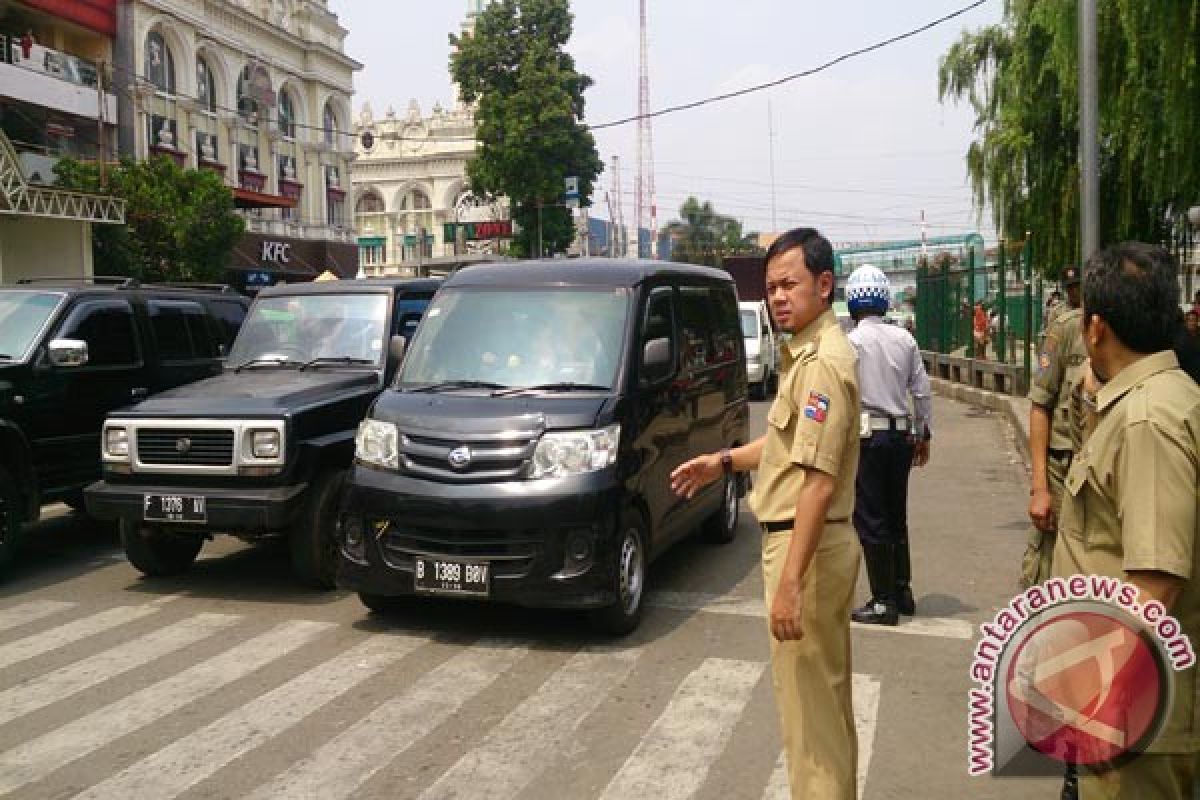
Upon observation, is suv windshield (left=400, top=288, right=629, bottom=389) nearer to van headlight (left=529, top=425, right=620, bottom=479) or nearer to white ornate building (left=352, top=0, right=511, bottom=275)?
van headlight (left=529, top=425, right=620, bottom=479)

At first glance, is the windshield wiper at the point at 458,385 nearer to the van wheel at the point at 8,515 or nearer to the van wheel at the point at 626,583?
the van wheel at the point at 626,583

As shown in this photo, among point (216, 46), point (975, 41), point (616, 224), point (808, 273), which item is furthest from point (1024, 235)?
point (616, 224)

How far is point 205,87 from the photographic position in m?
45.5

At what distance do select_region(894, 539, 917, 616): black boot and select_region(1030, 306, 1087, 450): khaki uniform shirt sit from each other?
1291 mm

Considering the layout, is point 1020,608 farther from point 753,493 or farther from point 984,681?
point 753,493

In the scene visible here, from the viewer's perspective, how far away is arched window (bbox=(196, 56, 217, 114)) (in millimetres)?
44875

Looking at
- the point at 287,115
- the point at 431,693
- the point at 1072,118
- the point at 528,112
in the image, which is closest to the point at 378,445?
the point at 431,693

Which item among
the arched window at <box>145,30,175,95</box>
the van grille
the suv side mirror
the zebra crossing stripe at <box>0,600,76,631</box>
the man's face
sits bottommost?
the zebra crossing stripe at <box>0,600,76,631</box>

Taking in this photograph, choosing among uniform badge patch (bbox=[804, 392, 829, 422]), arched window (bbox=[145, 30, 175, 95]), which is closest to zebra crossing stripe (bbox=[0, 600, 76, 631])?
uniform badge patch (bbox=[804, 392, 829, 422])

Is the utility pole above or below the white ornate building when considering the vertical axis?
below

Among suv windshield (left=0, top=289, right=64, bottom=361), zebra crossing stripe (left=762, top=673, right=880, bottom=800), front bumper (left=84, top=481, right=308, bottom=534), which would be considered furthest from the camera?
suv windshield (left=0, top=289, right=64, bottom=361)

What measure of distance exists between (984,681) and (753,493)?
3.73 feet

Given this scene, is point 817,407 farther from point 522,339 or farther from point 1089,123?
point 1089,123

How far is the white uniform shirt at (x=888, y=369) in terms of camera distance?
6418 millimetres
